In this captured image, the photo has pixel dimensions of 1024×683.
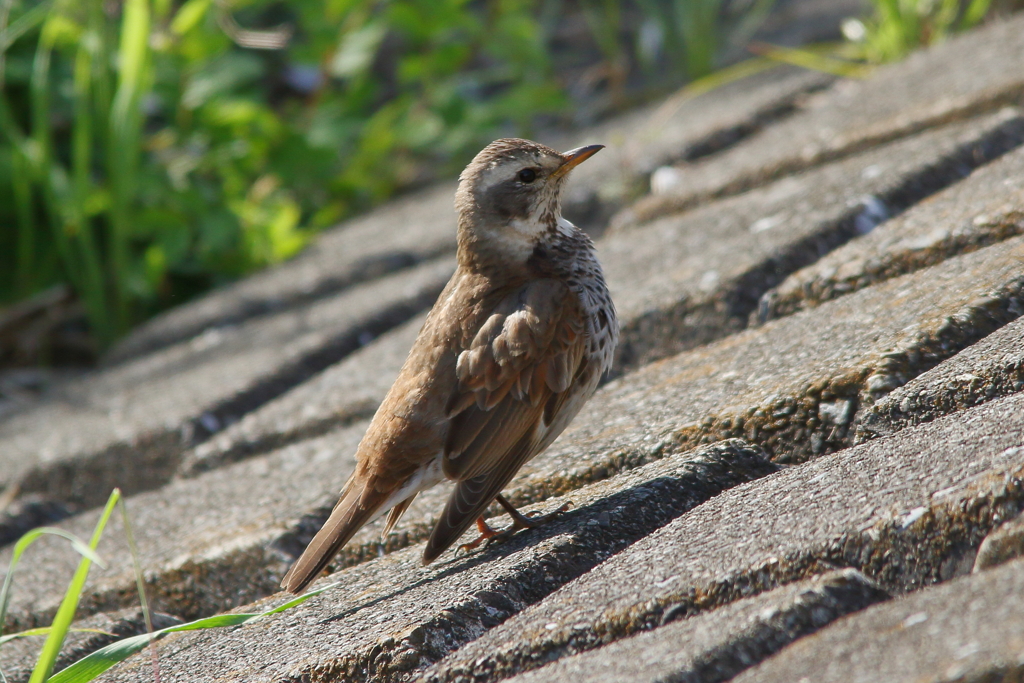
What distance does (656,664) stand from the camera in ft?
4.13

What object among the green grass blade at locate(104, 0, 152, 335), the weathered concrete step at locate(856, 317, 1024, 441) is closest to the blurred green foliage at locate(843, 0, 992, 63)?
the weathered concrete step at locate(856, 317, 1024, 441)

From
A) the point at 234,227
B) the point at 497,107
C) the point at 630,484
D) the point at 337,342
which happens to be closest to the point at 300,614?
the point at 630,484

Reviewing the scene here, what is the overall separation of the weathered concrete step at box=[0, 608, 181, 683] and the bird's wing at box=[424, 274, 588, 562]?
0.66 metres

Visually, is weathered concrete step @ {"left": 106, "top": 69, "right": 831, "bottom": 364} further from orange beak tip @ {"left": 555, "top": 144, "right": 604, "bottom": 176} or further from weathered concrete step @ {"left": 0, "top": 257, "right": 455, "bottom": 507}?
orange beak tip @ {"left": 555, "top": 144, "right": 604, "bottom": 176}

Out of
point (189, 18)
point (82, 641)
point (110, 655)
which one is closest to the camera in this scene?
point (110, 655)

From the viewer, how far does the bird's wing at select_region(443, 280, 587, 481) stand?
7.39ft

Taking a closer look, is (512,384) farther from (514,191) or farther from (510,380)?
(514,191)

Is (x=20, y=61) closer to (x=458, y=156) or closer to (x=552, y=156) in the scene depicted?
(x=458, y=156)

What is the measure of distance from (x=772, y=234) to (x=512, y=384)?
0.77m

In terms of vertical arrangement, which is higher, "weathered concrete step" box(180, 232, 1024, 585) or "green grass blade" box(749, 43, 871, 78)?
"green grass blade" box(749, 43, 871, 78)

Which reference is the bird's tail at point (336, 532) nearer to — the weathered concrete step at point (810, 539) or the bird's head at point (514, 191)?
the weathered concrete step at point (810, 539)

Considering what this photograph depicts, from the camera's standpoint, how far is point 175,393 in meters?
3.14

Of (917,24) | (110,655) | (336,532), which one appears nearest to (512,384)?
(336,532)

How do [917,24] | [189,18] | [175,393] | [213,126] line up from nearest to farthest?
[175,393] → [917,24] → [189,18] → [213,126]
